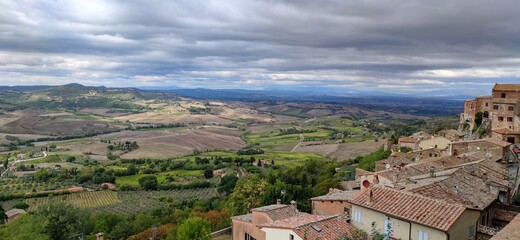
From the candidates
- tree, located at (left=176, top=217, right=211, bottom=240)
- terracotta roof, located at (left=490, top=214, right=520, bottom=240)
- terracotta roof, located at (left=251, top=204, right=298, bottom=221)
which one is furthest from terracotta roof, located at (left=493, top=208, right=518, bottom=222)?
tree, located at (left=176, top=217, right=211, bottom=240)

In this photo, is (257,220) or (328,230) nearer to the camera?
(328,230)

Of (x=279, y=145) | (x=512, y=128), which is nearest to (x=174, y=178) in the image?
(x=279, y=145)

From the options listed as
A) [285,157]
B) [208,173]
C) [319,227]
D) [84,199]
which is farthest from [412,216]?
[285,157]

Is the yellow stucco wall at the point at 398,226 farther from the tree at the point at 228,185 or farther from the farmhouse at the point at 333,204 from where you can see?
the tree at the point at 228,185

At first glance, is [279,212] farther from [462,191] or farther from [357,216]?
[462,191]

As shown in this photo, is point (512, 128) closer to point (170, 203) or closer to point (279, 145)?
point (170, 203)

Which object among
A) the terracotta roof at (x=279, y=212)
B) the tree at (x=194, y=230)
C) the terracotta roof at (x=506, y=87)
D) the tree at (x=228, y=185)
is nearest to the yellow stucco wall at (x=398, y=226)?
the terracotta roof at (x=279, y=212)

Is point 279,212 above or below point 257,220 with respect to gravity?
above
